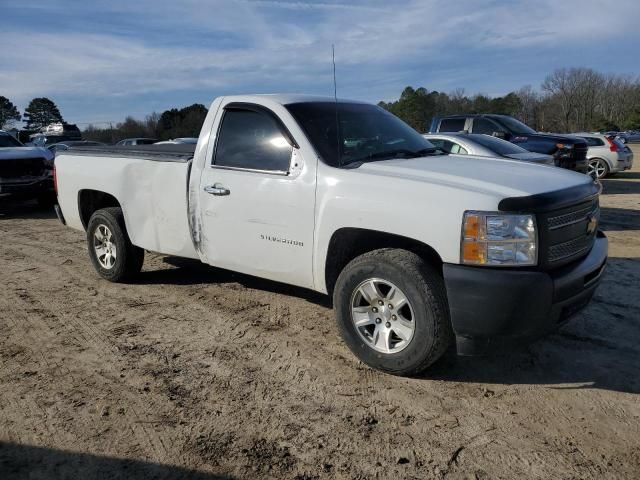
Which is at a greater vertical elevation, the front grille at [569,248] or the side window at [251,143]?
the side window at [251,143]

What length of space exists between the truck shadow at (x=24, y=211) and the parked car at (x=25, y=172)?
0.27m

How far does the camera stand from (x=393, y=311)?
3.62 meters

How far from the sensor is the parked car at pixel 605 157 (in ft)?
54.2

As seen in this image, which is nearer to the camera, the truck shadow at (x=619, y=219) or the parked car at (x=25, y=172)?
the truck shadow at (x=619, y=219)

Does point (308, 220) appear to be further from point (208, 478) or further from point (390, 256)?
point (208, 478)

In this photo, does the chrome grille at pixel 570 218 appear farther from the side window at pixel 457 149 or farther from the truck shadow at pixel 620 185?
the truck shadow at pixel 620 185

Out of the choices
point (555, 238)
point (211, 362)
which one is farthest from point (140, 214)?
point (555, 238)

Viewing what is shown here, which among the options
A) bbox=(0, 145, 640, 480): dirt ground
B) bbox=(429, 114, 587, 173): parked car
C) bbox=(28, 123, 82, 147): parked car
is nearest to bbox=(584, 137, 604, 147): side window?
bbox=(429, 114, 587, 173): parked car

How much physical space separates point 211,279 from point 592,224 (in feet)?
12.8

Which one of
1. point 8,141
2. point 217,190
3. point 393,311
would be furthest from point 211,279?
point 8,141

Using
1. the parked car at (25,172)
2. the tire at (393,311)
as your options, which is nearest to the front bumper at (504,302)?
the tire at (393,311)

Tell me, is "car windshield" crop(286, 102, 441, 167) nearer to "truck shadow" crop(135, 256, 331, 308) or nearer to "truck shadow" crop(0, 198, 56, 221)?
"truck shadow" crop(135, 256, 331, 308)

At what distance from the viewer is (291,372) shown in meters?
3.80

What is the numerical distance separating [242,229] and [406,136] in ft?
5.49
